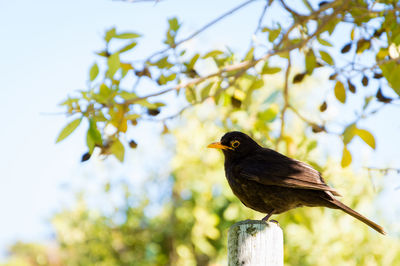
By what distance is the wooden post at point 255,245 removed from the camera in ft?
9.03

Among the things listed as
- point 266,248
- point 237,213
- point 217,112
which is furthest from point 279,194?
point 217,112

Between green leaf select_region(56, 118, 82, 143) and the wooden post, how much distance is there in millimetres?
1271

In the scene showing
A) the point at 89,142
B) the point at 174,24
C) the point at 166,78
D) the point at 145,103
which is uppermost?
the point at 174,24

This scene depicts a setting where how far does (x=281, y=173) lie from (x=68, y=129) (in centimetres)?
158

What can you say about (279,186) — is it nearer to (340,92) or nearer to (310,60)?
(340,92)

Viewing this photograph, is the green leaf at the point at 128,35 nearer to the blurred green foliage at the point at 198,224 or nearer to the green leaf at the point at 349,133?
the green leaf at the point at 349,133

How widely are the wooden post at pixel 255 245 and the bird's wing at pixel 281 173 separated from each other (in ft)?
2.47

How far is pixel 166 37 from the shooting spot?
388 centimetres

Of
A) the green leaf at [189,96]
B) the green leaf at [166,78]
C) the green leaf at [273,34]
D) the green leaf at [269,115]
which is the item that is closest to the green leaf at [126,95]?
the green leaf at [166,78]

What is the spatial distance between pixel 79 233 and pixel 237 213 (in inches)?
122

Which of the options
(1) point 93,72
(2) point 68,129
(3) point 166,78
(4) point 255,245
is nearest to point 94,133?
(2) point 68,129

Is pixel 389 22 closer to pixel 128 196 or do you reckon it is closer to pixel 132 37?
pixel 132 37

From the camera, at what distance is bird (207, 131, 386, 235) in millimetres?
3553

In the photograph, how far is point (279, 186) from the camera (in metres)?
3.68
